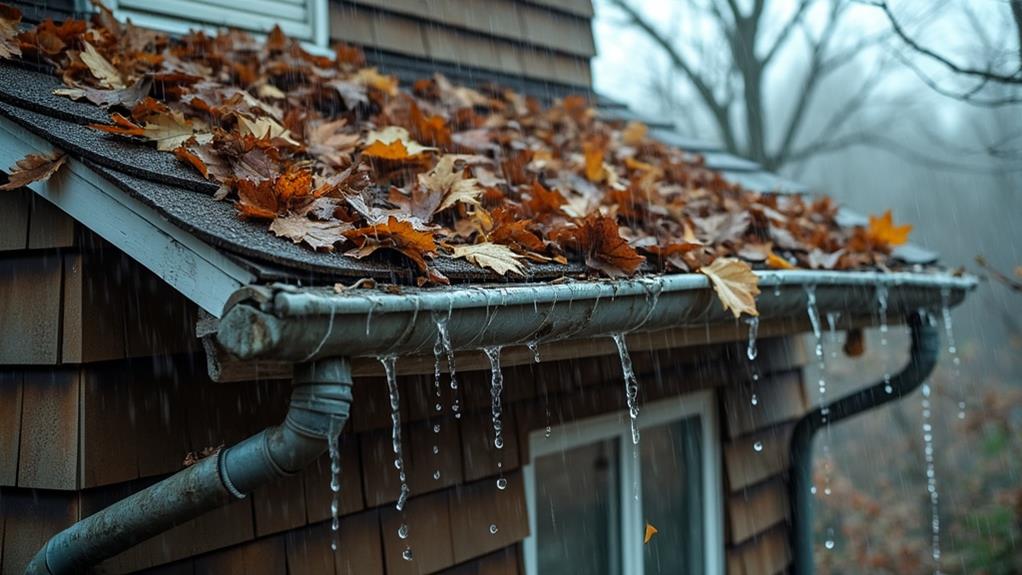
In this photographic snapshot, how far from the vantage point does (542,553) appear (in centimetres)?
304

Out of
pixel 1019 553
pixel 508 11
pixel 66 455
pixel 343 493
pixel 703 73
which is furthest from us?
pixel 703 73

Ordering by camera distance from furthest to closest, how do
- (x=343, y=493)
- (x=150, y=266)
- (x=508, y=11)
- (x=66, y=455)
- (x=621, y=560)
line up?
1. (x=508, y=11)
2. (x=621, y=560)
3. (x=343, y=493)
4. (x=66, y=455)
5. (x=150, y=266)

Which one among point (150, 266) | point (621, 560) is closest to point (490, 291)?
point (150, 266)

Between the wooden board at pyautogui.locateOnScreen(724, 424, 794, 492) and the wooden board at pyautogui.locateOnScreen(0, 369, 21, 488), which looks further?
the wooden board at pyautogui.locateOnScreen(724, 424, 794, 492)

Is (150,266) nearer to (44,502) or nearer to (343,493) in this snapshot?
(44,502)

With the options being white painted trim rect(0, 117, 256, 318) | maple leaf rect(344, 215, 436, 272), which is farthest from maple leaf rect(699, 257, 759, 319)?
white painted trim rect(0, 117, 256, 318)

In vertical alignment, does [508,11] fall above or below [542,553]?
above

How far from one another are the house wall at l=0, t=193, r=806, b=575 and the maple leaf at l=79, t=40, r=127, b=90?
1.48 ft

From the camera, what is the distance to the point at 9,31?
232cm

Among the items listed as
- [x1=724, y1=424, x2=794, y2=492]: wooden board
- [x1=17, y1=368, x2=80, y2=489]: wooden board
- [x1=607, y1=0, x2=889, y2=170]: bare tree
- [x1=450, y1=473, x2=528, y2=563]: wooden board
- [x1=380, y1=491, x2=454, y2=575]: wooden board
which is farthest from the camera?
[x1=607, y1=0, x2=889, y2=170]: bare tree

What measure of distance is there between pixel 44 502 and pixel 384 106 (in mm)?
1759

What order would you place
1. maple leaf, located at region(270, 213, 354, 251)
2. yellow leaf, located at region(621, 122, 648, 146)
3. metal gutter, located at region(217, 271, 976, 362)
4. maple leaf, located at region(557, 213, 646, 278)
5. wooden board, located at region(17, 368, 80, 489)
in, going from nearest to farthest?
metal gutter, located at region(217, 271, 976, 362)
maple leaf, located at region(270, 213, 354, 251)
wooden board, located at region(17, 368, 80, 489)
maple leaf, located at region(557, 213, 646, 278)
yellow leaf, located at region(621, 122, 648, 146)

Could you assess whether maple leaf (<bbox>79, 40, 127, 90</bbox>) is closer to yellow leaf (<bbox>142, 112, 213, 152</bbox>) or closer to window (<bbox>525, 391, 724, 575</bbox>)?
yellow leaf (<bbox>142, 112, 213, 152</bbox>)

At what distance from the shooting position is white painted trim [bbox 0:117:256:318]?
1525 millimetres
